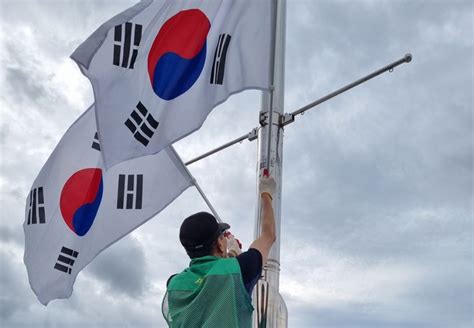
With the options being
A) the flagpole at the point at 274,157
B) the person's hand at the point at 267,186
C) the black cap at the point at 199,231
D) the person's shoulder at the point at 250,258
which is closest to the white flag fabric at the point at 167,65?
the flagpole at the point at 274,157

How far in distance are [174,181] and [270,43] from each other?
240cm

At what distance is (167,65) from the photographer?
8.09m

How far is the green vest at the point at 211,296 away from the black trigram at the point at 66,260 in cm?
541

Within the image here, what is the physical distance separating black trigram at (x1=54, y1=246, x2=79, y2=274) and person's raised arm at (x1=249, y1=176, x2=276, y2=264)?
5093 millimetres

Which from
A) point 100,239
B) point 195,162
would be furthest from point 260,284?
point 195,162

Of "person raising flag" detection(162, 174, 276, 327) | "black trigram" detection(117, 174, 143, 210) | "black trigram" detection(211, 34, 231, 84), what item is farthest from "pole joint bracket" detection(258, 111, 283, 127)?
"person raising flag" detection(162, 174, 276, 327)

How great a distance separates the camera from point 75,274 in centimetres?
965

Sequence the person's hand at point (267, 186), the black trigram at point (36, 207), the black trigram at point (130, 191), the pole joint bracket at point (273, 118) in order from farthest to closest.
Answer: the black trigram at point (36, 207) → the black trigram at point (130, 191) → the pole joint bracket at point (273, 118) → the person's hand at point (267, 186)

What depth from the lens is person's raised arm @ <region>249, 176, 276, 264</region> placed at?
15.2ft

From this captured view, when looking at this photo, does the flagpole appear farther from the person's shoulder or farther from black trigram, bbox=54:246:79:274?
black trigram, bbox=54:246:79:274

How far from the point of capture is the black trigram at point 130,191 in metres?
9.41

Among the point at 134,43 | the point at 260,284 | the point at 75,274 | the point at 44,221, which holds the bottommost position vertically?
the point at 260,284

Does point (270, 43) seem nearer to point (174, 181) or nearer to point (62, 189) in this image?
Answer: point (174, 181)

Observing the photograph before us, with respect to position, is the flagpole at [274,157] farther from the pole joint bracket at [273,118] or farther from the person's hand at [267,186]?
the person's hand at [267,186]
